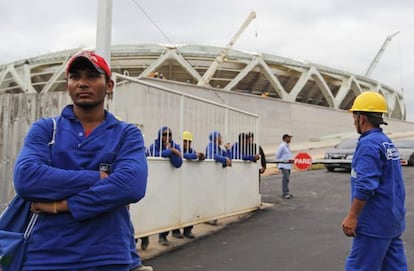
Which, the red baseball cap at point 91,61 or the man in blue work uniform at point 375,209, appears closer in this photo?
the red baseball cap at point 91,61

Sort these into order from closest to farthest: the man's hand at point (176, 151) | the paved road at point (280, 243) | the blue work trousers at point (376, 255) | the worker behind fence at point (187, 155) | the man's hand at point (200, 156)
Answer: the blue work trousers at point (376, 255) < the paved road at point (280, 243) < the man's hand at point (176, 151) < the worker behind fence at point (187, 155) < the man's hand at point (200, 156)

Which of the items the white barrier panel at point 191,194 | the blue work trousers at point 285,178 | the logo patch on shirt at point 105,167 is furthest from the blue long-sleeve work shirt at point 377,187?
the blue work trousers at point 285,178

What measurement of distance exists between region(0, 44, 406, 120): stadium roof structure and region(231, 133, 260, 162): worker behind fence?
39451 millimetres

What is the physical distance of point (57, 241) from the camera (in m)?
1.97

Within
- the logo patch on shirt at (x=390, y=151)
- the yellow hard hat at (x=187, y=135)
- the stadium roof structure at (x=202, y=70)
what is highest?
the stadium roof structure at (x=202, y=70)

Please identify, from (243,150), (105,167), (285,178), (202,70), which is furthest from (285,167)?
(202,70)

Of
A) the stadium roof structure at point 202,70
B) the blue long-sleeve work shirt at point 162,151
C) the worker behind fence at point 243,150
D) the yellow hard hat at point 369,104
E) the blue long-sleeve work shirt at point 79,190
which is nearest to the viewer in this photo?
the blue long-sleeve work shirt at point 79,190

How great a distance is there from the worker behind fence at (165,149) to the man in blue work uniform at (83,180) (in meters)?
4.34

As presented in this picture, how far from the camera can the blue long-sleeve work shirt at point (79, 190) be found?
1970 mm

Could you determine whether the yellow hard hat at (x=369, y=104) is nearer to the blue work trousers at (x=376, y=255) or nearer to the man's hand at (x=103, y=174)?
the blue work trousers at (x=376, y=255)

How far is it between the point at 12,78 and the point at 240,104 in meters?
33.0

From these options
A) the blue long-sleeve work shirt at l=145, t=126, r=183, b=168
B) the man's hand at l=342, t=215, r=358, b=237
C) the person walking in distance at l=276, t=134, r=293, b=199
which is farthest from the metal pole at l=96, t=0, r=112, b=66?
the person walking in distance at l=276, t=134, r=293, b=199

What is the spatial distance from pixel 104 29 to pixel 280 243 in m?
3.95

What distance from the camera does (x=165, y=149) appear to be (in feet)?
22.1
